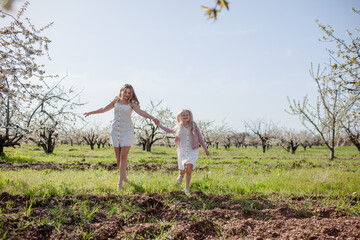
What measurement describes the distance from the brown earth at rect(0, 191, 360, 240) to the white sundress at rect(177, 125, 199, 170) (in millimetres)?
854

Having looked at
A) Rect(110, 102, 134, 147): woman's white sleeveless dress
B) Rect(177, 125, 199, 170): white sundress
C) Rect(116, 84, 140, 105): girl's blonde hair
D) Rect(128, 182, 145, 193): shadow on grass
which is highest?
Rect(116, 84, 140, 105): girl's blonde hair

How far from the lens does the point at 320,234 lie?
102 inches

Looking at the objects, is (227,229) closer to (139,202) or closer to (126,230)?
(126,230)

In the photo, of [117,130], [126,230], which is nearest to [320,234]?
[126,230]

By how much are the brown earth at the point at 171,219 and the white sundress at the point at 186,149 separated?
0.85 meters

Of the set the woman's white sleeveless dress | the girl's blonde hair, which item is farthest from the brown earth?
the girl's blonde hair

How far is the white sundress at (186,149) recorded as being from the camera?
5258mm

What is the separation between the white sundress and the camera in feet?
17.3

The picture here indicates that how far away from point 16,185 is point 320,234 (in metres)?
5.43

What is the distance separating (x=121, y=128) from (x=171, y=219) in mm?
2737

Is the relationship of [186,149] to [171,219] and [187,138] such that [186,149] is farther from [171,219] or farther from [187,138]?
[171,219]

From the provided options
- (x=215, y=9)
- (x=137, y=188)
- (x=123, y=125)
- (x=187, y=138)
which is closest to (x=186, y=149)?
(x=187, y=138)

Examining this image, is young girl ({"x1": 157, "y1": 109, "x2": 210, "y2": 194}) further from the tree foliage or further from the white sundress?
the tree foliage

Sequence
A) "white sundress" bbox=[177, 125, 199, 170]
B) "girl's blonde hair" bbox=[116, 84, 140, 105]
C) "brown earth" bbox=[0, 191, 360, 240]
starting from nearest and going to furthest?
1. "brown earth" bbox=[0, 191, 360, 240]
2. "white sundress" bbox=[177, 125, 199, 170]
3. "girl's blonde hair" bbox=[116, 84, 140, 105]
